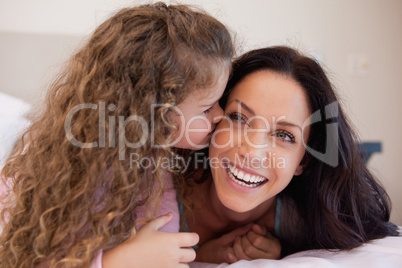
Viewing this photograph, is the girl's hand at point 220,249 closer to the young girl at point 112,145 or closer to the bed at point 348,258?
the bed at point 348,258

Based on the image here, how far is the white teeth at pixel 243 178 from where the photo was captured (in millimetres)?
1110

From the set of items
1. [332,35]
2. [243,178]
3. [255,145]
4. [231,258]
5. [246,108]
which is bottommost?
[231,258]

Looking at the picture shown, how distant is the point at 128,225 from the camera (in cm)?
97

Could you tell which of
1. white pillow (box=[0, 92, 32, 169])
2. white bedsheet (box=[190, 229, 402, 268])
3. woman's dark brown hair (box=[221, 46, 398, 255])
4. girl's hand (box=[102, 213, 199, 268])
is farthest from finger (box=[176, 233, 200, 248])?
white pillow (box=[0, 92, 32, 169])

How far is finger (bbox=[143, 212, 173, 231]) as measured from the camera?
989 mm

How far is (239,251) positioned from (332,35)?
163 centimetres

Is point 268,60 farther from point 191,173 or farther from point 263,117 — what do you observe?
point 191,173

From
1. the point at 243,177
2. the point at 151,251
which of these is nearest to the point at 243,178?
the point at 243,177

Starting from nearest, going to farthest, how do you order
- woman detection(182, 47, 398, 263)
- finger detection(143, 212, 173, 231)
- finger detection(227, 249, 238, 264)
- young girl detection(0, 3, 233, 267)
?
young girl detection(0, 3, 233, 267) < finger detection(143, 212, 173, 231) < woman detection(182, 47, 398, 263) < finger detection(227, 249, 238, 264)

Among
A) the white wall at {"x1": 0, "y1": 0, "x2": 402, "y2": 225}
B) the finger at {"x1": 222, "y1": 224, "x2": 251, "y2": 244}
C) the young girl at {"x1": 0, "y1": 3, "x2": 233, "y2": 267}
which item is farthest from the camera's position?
the white wall at {"x1": 0, "y1": 0, "x2": 402, "y2": 225}

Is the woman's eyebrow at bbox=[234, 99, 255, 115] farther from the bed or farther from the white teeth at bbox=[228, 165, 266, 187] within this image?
the bed

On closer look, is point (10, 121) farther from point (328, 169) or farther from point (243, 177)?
point (328, 169)

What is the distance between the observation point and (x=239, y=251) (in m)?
1.24

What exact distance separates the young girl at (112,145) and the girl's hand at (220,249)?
0.29 meters
